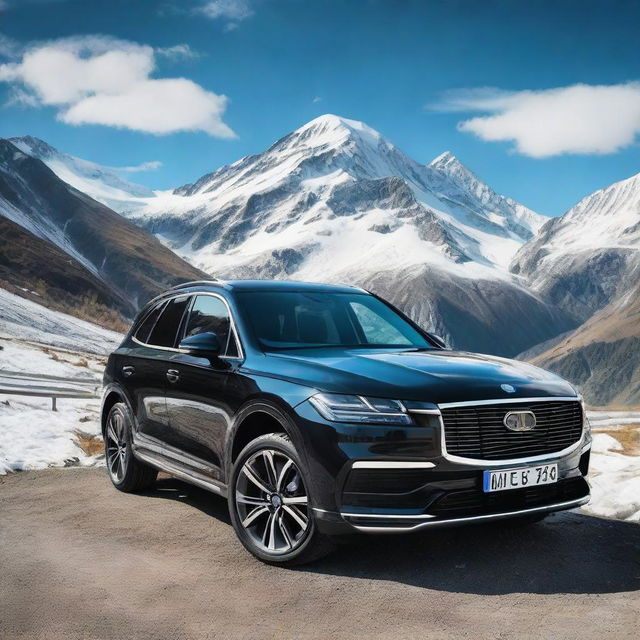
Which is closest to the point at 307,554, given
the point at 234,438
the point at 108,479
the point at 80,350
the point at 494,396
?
the point at 234,438

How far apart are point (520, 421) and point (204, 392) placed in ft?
7.16

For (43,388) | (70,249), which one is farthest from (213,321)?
(70,249)

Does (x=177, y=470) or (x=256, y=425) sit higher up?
(x=256, y=425)

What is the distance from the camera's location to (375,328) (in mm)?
6383

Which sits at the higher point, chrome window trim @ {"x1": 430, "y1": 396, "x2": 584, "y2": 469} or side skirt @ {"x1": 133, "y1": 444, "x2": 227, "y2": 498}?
chrome window trim @ {"x1": 430, "y1": 396, "x2": 584, "y2": 469}

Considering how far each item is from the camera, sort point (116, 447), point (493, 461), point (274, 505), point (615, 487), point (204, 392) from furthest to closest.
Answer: point (116, 447)
point (615, 487)
point (204, 392)
point (274, 505)
point (493, 461)

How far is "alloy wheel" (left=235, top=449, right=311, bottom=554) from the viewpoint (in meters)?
4.87

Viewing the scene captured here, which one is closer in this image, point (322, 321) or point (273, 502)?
point (273, 502)

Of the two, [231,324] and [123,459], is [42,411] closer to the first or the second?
[123,459]

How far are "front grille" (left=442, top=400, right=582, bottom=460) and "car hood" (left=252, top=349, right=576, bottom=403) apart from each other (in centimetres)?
7

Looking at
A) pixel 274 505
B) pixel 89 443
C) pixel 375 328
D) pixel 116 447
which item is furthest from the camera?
pixel 89 443

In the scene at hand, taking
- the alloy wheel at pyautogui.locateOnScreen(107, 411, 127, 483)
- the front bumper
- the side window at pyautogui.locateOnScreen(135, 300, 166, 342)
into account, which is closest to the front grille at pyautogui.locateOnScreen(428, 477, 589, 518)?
the front bumper

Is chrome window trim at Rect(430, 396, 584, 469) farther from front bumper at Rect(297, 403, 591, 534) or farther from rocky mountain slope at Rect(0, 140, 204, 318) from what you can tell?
rocky mountain slope at Rect(0, 140, 204, 318)

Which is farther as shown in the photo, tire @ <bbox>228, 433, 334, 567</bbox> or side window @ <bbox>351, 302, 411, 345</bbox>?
side window @ <bbox>351, 302, 411, 345</bbox>
